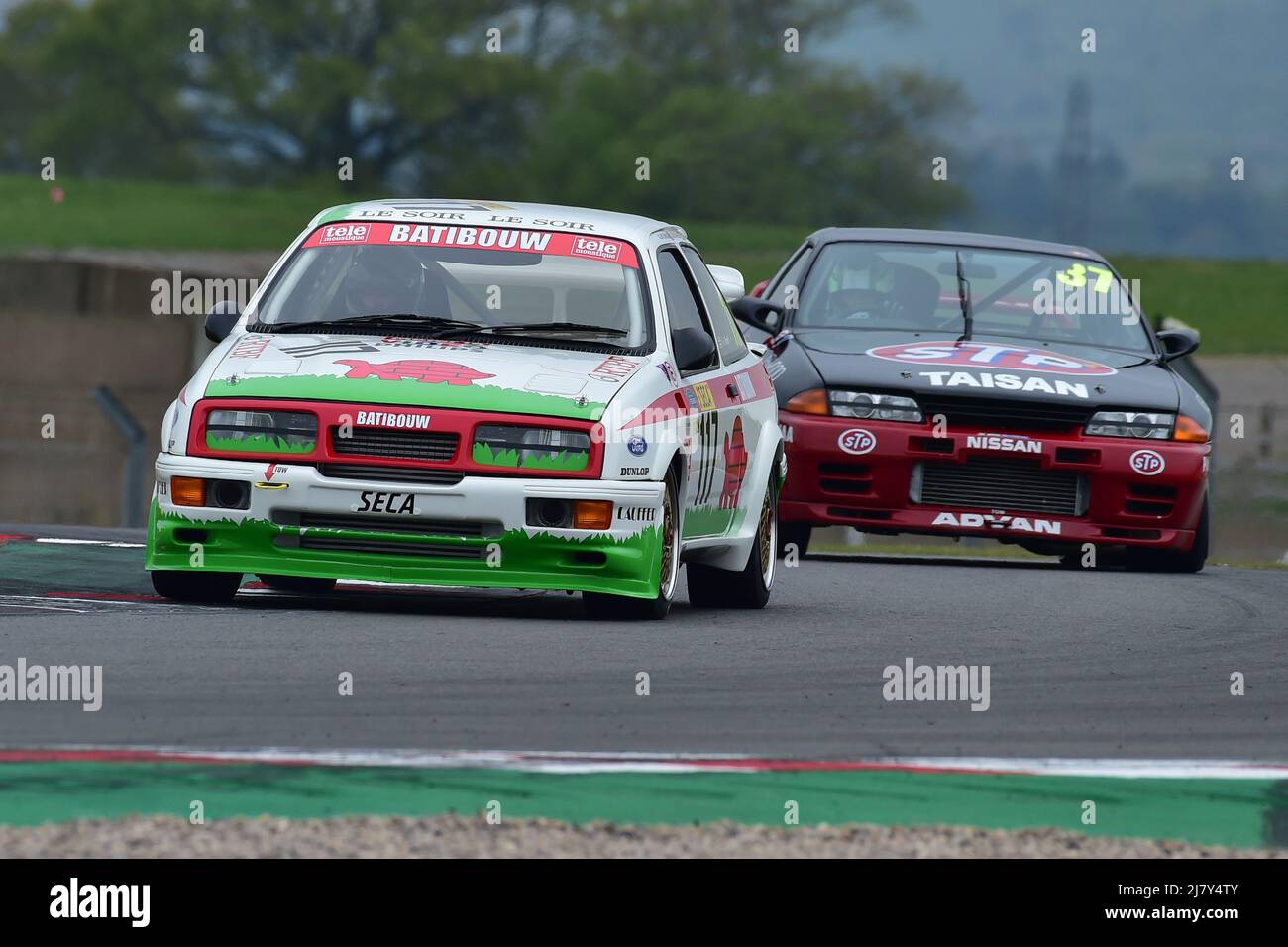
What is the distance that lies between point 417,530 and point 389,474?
213mm

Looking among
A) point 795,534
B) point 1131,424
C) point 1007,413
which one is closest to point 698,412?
point 1007,413

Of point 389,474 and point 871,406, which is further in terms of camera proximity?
point 871,406

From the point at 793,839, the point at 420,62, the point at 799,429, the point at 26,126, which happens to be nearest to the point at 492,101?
the point at 420,62

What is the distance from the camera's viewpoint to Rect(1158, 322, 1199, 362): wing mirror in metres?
13.0

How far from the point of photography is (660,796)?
5.51 m

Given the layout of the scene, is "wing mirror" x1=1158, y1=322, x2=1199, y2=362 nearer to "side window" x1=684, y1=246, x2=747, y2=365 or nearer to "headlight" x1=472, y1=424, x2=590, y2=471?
"side window" x1=684, y1=246, x2=747, y2=365

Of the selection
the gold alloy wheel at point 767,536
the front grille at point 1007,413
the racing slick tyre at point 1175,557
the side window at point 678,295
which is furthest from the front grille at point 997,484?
the side window at point 678,295

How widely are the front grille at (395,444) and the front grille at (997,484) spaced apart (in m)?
4.38

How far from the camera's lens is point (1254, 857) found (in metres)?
5.25

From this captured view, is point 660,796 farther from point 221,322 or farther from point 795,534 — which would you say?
point 795,534

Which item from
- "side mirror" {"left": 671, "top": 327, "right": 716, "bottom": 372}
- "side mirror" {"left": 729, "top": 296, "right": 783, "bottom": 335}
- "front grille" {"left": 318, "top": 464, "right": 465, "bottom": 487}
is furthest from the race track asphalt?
"side mirror" {"left": 729, "top": 296, "right": 783, "bottom": 335}

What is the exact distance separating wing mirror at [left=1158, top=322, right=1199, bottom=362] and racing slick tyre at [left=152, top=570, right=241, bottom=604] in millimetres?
5808
